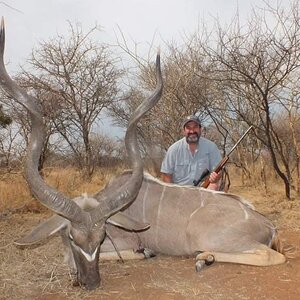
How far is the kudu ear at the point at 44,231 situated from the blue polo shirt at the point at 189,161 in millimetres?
1755

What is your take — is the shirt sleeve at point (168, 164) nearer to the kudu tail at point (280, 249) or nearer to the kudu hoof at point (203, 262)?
the kudu tail at point (280, 249)

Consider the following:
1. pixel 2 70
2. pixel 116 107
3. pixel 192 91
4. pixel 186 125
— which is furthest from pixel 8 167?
pixel 116 107

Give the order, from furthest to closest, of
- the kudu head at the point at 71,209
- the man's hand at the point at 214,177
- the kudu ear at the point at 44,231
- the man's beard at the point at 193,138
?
1. the man's beard at the point at 193,138
2. the man's hand at the point at 214,177
3. the kudu ear at the point at 44,231
4. the kudu head at the point at 71,209

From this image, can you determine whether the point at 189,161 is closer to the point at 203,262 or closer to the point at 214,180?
the point at 214,180

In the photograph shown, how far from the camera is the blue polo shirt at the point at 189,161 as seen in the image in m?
4.77

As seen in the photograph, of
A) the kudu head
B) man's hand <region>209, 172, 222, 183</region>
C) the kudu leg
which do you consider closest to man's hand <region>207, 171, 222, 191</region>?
man's hand <region>209, 172, 222, 183</region>

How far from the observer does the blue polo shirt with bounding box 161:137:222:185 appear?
A: 477cm

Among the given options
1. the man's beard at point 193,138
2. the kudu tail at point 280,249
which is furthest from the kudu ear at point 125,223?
the man's beard at point 193,138

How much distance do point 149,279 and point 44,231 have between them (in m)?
0.77

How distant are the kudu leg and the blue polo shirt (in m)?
1.49

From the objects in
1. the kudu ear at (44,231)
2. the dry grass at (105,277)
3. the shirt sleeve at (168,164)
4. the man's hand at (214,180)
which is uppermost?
the shirt sleeve at (168,164)

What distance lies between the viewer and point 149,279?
10.5 feet

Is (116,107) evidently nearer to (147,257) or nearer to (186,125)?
(186,125)

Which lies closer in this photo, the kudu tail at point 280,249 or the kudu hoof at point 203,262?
the kudu hoof at point 203,262
